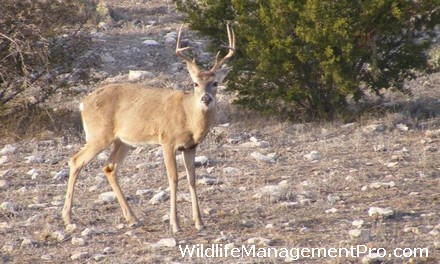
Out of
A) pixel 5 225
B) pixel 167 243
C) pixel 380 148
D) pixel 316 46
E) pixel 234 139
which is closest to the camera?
A: pixel 167 243

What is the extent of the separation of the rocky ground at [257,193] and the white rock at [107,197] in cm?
2

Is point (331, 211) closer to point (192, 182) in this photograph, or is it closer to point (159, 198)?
point (192, 182)

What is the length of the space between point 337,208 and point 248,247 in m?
1.53

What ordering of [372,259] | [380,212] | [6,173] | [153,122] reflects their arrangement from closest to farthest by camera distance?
1. [372,259]
2. [380,212]
3. [153,122]
4. [6,173]

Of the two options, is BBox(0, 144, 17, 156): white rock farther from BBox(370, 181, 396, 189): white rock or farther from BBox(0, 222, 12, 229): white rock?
BBox(370, 181, 396, 189): white rock

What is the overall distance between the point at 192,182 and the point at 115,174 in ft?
3.21

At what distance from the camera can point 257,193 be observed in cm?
1000

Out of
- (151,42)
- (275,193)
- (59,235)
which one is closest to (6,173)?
(59,235)

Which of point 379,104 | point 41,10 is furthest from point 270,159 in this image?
point 41,10

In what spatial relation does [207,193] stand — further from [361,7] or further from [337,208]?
[361,7]

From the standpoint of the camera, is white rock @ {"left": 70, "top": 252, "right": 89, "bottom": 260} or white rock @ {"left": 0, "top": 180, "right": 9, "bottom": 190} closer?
white rock @ {"left": 70, "top": 252, "right": 89, "bottom": 260}

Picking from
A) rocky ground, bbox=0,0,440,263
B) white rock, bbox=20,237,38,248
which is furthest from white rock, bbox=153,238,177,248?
white rock, bbox=20,237,38,248

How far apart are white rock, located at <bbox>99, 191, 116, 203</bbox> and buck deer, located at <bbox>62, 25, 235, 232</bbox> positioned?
0.38 meters

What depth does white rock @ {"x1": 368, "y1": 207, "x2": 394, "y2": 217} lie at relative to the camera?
884 centimetres
